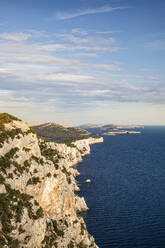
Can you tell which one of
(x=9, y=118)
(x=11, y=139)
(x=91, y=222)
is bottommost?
(x=91, y=222)

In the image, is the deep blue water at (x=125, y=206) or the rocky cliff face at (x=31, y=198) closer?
the rocky cliff face at (x=31, y=198)

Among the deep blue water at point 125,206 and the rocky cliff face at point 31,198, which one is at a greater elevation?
the rocky cliff face at point 31,198

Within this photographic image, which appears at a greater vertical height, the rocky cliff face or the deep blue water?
the rocky cliff face

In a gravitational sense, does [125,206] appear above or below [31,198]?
below

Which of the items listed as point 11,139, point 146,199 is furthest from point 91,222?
point 11,139

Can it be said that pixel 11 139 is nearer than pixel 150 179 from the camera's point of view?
Yes

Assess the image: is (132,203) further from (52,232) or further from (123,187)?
(52,232)

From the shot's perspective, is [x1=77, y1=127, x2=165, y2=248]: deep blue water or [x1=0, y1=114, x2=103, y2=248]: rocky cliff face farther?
[x1=77, y1=127, x2=165, y2=248]: deep blue water

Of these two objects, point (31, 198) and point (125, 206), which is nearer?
point (31, 198)
